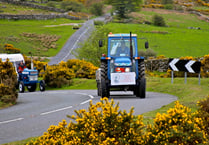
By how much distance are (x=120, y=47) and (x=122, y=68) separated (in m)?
1.31

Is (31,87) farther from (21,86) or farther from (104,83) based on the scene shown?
(104,83)

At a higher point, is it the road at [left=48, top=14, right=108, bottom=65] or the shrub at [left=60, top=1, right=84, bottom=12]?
the shrub at [left=60, top=1, right=84, bottom=12]

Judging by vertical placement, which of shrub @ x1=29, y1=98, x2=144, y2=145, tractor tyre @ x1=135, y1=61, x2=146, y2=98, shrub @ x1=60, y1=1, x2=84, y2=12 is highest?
shrub @ x1=60, y1=1, x2=84, y2=12

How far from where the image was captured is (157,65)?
4122 centimetres

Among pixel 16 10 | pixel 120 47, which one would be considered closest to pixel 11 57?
pixel 120 47

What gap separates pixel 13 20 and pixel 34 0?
35141mm

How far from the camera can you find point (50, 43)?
230ft

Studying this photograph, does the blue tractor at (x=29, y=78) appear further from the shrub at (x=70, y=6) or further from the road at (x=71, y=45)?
the shrub at (x=70, y=6)

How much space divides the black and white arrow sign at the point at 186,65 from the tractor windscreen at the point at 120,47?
506cm

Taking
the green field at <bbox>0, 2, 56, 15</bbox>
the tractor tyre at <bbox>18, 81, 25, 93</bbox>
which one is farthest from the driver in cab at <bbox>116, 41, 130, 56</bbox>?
the green field at <bbox>0, 2, 56, 15</bbox>

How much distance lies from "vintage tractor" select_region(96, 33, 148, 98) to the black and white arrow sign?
462cm

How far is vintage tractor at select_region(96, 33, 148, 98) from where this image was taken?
17203 mm

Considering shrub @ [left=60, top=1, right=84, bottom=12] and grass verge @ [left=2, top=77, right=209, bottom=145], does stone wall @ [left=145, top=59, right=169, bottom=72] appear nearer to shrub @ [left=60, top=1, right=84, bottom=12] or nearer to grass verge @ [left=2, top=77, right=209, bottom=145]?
grass verge @ [left=2, top=77, right=209, bottom=145]

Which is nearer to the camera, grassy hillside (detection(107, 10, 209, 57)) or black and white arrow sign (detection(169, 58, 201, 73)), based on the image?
black and white arrow sign (detection(169, 58, 201, 73))
